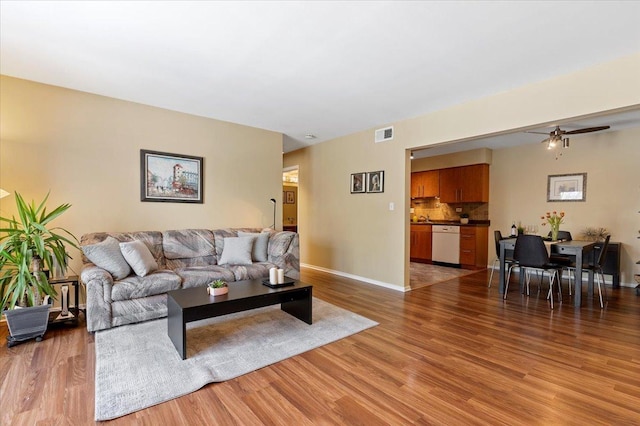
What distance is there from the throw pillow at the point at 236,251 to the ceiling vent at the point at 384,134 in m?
2.59

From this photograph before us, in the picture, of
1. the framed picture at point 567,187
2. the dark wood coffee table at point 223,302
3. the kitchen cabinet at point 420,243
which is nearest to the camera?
the dark wood coffee table at point 223,302

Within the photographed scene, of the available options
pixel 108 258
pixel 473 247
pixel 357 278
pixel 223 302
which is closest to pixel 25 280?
pixel 108 258

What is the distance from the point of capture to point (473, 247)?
6.20 meters

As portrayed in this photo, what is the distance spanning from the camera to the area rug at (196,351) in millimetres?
1898

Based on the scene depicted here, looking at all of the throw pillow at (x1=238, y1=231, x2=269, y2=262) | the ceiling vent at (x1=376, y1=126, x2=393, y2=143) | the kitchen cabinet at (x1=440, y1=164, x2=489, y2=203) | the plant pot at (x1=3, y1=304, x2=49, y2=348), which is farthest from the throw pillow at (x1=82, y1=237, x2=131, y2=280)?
the kitchen cabinet at (x1=440, y1=164, x2=489, y2=203)

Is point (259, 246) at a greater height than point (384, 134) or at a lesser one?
lesser

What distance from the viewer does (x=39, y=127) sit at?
10.7 feet

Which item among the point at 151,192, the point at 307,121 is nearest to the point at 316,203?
the point at 307,121

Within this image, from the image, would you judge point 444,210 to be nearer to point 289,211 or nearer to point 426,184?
point 426,184

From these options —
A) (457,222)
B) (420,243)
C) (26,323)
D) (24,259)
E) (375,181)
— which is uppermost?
(375,181)

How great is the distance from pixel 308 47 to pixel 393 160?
253cm

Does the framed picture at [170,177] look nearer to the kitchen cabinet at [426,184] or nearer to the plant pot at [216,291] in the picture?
the plant pot at [216,291]

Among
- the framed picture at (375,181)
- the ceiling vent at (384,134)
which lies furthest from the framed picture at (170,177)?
the ceiling vent at (384,134)

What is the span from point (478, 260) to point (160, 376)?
6.09m
